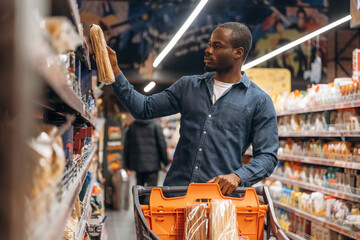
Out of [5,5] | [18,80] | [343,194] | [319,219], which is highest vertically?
[5,5]

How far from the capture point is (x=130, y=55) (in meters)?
13.8

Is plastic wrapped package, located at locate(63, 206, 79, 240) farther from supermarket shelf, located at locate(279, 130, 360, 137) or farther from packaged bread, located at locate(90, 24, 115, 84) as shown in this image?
supermarket shelf, located at locate(279, 130, 360, 137)

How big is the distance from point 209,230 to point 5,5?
149 centimetres

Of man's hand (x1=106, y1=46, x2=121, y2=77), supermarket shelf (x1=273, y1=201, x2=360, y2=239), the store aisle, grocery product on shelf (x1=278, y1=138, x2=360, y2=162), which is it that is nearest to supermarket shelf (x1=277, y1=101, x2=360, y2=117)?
grocery product on shelf (x1=278, y1=138, x2=360, y2=162)

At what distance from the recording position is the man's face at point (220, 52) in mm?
2604

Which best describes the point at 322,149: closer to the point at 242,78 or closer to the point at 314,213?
the point at 314,213

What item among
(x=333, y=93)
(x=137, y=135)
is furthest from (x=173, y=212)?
(x=137, y=135)

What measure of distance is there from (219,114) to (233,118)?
81 mm

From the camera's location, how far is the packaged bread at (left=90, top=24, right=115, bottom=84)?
7.14 ft

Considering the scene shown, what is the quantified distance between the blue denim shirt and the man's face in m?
0.12

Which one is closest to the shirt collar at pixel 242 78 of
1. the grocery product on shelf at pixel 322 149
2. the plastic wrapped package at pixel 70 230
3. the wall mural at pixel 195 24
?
the plastic wrapped package at pixel 70 230

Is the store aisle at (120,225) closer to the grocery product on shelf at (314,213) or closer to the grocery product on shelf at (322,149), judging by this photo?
the grocery product on shelf at (314,213)

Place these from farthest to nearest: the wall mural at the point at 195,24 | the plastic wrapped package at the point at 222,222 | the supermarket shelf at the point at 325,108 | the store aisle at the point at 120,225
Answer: the wall mural at the point at 195,24 → the store aisle at the point at 120,225 → the supermarket shelf at the point at 325,108 → the plastic wrapped package at the point at 222,222

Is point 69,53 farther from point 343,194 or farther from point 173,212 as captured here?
point 343,194
